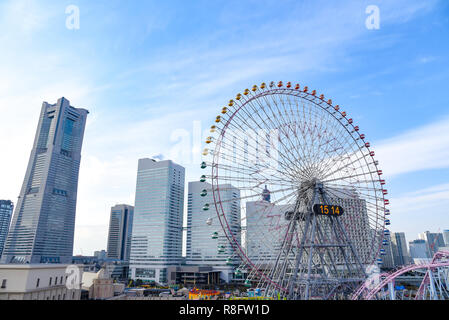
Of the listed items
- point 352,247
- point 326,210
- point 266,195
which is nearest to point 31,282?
point 266,195

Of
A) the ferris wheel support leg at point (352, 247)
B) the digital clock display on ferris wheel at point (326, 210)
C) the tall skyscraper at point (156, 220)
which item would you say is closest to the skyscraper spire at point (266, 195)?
the digital clock display on ferris wheel at point (326, 210)

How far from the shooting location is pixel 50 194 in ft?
499

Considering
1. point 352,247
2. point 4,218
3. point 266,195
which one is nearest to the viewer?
point 266,195

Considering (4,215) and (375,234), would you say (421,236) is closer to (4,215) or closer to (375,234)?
(375,234)

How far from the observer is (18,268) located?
3247 cm

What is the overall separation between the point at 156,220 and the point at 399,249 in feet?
405

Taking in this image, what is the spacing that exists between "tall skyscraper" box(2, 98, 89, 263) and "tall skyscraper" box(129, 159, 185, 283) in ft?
189

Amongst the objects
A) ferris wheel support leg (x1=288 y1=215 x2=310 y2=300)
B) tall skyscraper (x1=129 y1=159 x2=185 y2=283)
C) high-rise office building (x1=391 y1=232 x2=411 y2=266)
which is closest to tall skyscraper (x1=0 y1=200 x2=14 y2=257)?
tall skyscraper (x1=129 y1=159 x2=185 y2=283)

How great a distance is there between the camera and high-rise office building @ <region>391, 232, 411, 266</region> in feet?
476

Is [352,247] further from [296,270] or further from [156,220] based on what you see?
[156,220]

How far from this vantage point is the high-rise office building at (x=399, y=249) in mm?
145000

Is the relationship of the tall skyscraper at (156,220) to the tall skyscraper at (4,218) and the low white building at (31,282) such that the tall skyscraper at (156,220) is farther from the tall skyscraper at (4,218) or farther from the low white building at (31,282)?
the tall skyscraper at (4,218)

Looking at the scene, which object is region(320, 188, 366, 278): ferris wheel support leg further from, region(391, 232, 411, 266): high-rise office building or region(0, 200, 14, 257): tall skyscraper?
region(0, 200, 14, 257): tall skyscraper
